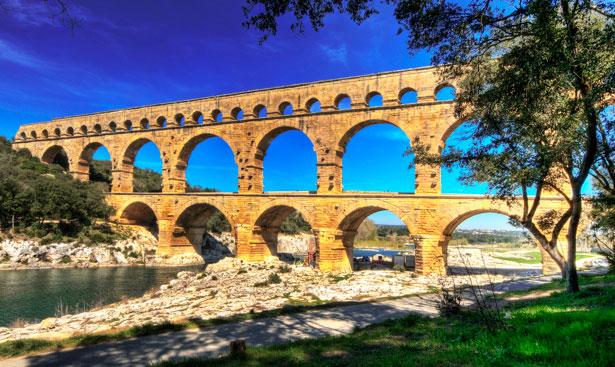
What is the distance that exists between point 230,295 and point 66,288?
960 cm

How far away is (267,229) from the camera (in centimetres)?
2752

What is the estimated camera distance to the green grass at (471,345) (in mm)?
3938

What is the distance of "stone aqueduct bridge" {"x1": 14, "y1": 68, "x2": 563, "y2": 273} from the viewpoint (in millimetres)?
21312

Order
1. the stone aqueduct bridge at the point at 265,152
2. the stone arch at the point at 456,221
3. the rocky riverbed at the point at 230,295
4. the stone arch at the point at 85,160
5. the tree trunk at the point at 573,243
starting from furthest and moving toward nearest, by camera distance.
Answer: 1. the stone arch at the point at 85,160
2. the stone aqueduct bridge at the point at 265,152
3. the stone arch at the point at 456,221
4. the rocky riverbed at the point at 230,295
5. the tree trunk at the point at 573,243

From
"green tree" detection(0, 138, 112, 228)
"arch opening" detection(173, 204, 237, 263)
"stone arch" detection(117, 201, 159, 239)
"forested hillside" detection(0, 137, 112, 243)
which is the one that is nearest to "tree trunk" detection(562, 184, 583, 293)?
"arch opening" detection(173, 204, 237, 263)

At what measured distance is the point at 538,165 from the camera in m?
9.38

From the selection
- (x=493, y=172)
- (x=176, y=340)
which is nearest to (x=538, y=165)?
(x=493, y=172)

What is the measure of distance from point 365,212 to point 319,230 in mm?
3064

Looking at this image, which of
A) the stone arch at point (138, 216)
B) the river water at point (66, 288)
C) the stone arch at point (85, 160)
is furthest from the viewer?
the stone arch at point (85, 160)

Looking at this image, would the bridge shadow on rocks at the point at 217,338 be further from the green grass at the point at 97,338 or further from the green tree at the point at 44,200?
the green tree at the point at 44,200

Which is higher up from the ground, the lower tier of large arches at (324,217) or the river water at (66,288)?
the lower tier of large arches at (324,217)

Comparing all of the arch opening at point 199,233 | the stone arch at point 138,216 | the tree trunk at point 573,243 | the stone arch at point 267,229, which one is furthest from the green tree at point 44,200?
the tree trunk at point 573,243

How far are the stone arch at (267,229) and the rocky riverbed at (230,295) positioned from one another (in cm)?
230

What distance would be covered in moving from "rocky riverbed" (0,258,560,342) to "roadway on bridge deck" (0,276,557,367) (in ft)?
4.98
